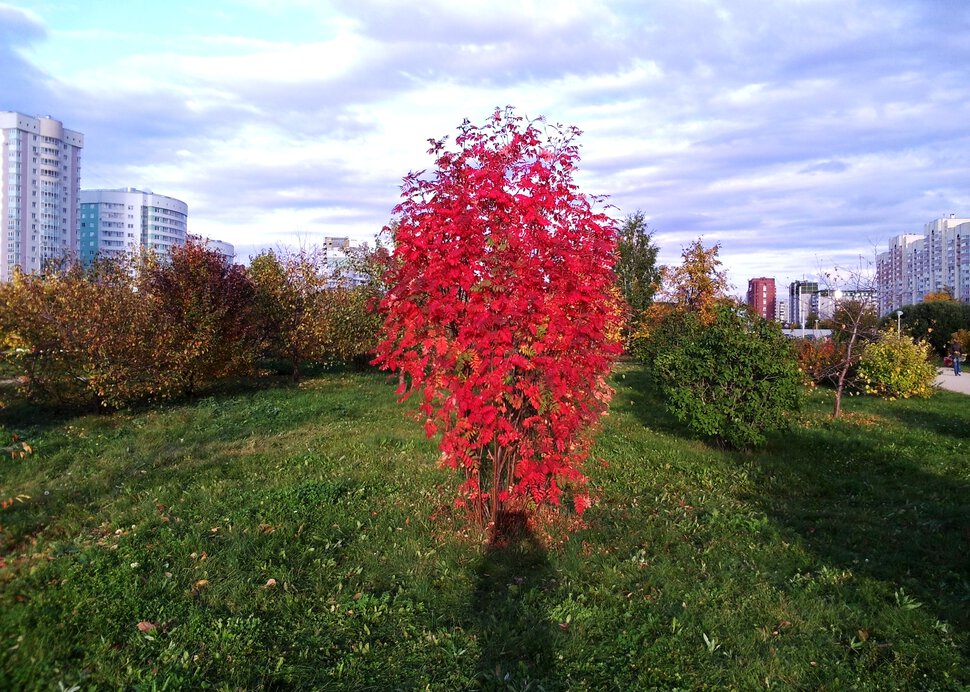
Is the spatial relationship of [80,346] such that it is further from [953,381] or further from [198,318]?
[953,381]

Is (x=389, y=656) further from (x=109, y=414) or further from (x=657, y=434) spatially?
(x=109, y=414)

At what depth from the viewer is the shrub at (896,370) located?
11.7 m

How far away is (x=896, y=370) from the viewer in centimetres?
1170

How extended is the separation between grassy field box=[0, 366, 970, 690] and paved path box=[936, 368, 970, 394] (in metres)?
9.13

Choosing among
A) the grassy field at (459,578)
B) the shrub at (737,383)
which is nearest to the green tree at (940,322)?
the shrub at (737,383)

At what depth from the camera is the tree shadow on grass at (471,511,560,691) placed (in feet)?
9.53

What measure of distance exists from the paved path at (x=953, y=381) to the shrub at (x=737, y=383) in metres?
7.94

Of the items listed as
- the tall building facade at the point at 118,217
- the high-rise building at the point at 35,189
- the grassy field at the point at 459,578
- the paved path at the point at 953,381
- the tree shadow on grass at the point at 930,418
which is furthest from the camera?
the tall building facade at the point at 118,217

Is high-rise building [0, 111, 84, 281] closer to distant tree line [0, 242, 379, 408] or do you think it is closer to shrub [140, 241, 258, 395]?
distant tree line [0, 242, 379, 408]

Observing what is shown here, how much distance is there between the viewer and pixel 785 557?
4.12 metres

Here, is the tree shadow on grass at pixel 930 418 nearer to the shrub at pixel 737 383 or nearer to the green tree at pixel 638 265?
the shrub at pixel 737 383

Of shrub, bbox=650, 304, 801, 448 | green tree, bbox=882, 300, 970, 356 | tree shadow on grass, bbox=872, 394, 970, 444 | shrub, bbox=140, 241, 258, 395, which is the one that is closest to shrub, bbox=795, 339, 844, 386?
tree shadow on grass, bbox=872, 394, 970, 444

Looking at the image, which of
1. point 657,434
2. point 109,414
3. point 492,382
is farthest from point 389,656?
point 109,414

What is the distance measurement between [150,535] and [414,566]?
193 cm
